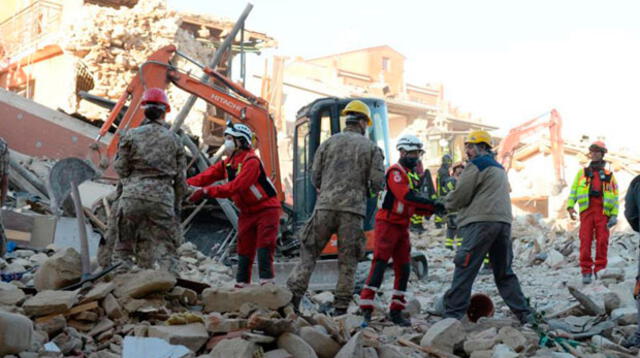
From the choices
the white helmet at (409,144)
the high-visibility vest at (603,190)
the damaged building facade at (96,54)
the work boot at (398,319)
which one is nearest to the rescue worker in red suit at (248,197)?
the work boot at (398,319)

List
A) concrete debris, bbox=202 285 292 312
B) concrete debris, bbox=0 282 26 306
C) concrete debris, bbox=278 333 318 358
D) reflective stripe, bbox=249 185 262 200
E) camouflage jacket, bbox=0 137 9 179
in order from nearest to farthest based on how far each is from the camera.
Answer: concrete debris, bbox=278 333 318 358 < concrete debris, bbox=0 282 26 306 < concrete debris, bbox=202 285 292 312 < camouflage jacket, bbox=0 137 9 179 < reflective stripe, bbox=249 185 262 200

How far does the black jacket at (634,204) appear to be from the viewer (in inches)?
235

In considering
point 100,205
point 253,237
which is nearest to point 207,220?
point 100,205

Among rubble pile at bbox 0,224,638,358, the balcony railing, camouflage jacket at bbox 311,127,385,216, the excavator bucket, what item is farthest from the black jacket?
the balcony railing

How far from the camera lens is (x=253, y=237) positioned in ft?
22.7

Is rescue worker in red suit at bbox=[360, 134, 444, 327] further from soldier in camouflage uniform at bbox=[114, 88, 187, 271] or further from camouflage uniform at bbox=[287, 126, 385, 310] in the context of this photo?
soldier in camouflage uniform at bbox=[114, 88, 187, 271]

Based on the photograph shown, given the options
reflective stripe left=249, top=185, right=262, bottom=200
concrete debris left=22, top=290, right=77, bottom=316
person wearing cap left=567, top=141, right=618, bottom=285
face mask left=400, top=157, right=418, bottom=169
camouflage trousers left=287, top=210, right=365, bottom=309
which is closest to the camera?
concrete debris left=22, top=290, right=77, bottom=316

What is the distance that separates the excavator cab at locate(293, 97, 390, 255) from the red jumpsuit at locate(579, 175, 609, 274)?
2.67m

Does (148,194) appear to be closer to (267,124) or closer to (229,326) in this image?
(229,326)

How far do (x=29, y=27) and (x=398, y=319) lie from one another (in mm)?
21679

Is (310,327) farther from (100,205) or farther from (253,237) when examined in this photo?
(100,205)

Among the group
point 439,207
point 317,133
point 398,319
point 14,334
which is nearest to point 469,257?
point 439,207

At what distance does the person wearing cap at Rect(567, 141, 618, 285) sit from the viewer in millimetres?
9055

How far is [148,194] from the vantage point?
230 inches
